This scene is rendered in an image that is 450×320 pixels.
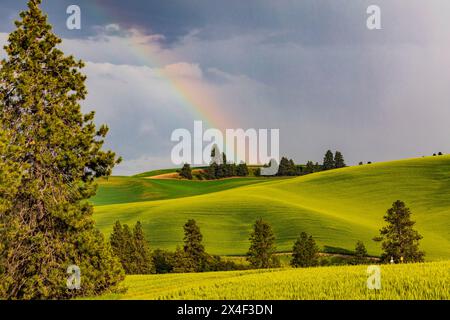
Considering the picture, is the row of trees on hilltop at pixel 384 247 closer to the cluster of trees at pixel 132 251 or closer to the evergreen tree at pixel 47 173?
the cluster of trees at pixel 132 251

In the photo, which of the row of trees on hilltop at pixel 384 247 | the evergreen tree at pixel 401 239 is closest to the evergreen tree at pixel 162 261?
the row of trees on hilltop at pixel 384 247

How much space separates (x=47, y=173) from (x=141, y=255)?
164ft

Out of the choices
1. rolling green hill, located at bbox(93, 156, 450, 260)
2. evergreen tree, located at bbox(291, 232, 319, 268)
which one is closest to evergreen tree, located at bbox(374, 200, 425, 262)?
evergreen tree, located at bbox(291, 232, 319, 268)

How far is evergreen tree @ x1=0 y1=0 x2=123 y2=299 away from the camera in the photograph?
2434 centimetres

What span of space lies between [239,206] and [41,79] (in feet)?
279

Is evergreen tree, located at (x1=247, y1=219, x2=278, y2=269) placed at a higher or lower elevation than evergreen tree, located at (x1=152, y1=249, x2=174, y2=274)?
higher

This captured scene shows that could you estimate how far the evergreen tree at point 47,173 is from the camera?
79.9 ft

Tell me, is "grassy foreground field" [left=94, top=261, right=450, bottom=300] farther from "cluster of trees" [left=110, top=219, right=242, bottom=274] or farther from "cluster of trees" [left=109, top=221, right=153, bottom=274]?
"cluster of trees" [left=109, top=221, right=153, bottom=274]

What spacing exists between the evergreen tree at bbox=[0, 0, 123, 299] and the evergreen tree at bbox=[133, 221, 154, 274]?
4638cm

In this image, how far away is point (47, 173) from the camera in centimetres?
2527

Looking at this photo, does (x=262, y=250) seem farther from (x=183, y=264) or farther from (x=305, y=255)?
(x=183, y=264)

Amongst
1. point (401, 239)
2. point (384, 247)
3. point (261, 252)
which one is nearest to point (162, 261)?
point (261, 252)
